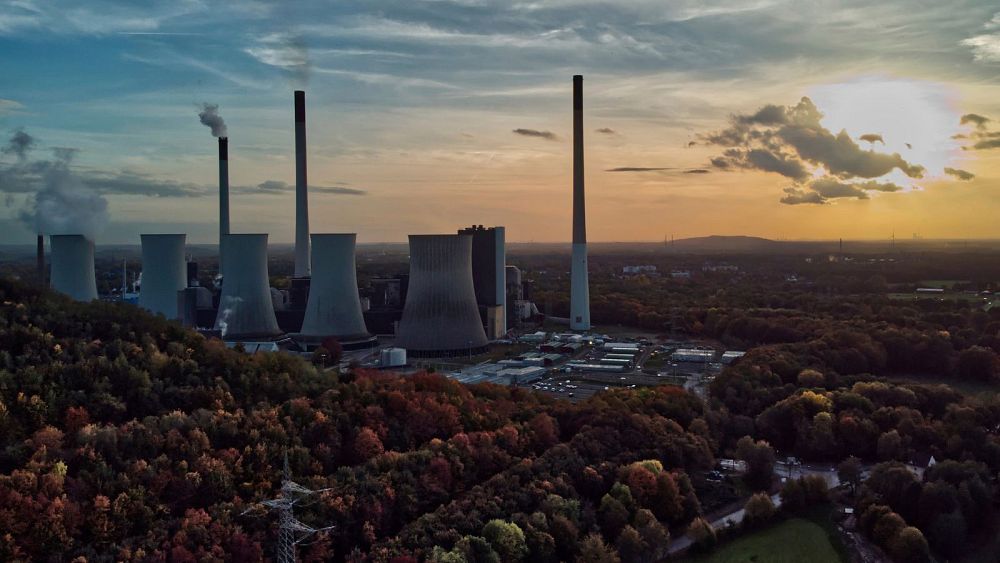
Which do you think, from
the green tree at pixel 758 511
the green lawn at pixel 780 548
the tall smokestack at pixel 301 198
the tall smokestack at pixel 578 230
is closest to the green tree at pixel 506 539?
the green lawn at pixel 780 548

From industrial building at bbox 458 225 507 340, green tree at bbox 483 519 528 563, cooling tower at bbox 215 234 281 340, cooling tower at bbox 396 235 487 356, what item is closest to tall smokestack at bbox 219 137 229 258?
cooling tower at bbox 215 234 281 340

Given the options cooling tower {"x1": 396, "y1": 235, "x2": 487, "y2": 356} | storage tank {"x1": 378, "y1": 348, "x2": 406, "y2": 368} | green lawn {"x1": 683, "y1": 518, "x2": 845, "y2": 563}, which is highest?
cooling tower {"x1": 396, "y1": 235, "x2": 487, "y2": 356}

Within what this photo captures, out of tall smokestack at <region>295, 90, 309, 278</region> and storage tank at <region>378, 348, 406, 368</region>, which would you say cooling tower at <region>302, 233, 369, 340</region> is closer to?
storage tank at <region>378, 348, 406, 368</region>

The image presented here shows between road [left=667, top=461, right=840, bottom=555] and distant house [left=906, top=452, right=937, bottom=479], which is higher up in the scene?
distant house [left=906, top=452, right=937, bottom=479]

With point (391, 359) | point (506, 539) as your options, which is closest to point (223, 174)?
point (391, 359)

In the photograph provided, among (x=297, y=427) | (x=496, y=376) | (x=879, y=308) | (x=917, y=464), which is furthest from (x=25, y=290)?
(x=879, y=308)

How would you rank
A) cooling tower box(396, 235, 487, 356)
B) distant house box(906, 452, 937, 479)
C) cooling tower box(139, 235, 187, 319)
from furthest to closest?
cooling tower box(139, 235, 187, 319) → cooling tower box(396, 235, 487, 356) → distant house box(906, 452, 937, 479)

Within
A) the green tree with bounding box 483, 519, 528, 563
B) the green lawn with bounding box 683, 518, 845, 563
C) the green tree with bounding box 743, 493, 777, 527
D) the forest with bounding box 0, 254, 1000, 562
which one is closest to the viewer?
the forest with bounding box 0, 254, 1000, 562
